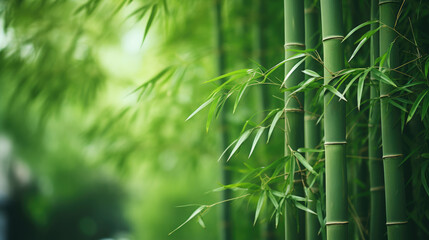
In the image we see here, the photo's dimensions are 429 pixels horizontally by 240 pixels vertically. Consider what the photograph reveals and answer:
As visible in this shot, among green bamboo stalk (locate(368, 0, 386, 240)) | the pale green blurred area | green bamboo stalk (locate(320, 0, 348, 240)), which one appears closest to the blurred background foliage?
the pale green blurred area

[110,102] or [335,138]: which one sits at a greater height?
[110,102]

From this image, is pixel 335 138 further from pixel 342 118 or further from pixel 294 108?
pixel 294 108

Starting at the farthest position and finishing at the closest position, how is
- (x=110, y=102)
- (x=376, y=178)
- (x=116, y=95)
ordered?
(x=110, y=102) → (x=116, y=95) → (x=376, y=178)

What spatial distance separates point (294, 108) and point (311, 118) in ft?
0.55

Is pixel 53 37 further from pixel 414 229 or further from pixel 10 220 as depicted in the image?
pixel 10 220

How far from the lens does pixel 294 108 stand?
125 centimetres

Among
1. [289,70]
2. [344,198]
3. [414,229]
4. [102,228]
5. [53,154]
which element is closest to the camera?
[344,198]

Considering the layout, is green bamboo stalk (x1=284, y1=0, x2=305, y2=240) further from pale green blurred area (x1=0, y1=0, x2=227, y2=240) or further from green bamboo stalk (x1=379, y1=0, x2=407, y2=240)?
pale green blurred area (x1=0, y1=0, x2=227, y2=240)

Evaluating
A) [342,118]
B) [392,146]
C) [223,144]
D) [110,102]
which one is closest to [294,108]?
[342,118]

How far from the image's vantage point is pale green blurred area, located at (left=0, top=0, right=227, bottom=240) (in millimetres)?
2621

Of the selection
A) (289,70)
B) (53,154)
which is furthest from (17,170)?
(289,70)

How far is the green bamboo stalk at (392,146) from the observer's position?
3.79 ft

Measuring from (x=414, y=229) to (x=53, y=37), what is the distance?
253 cm

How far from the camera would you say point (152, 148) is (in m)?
3.18
